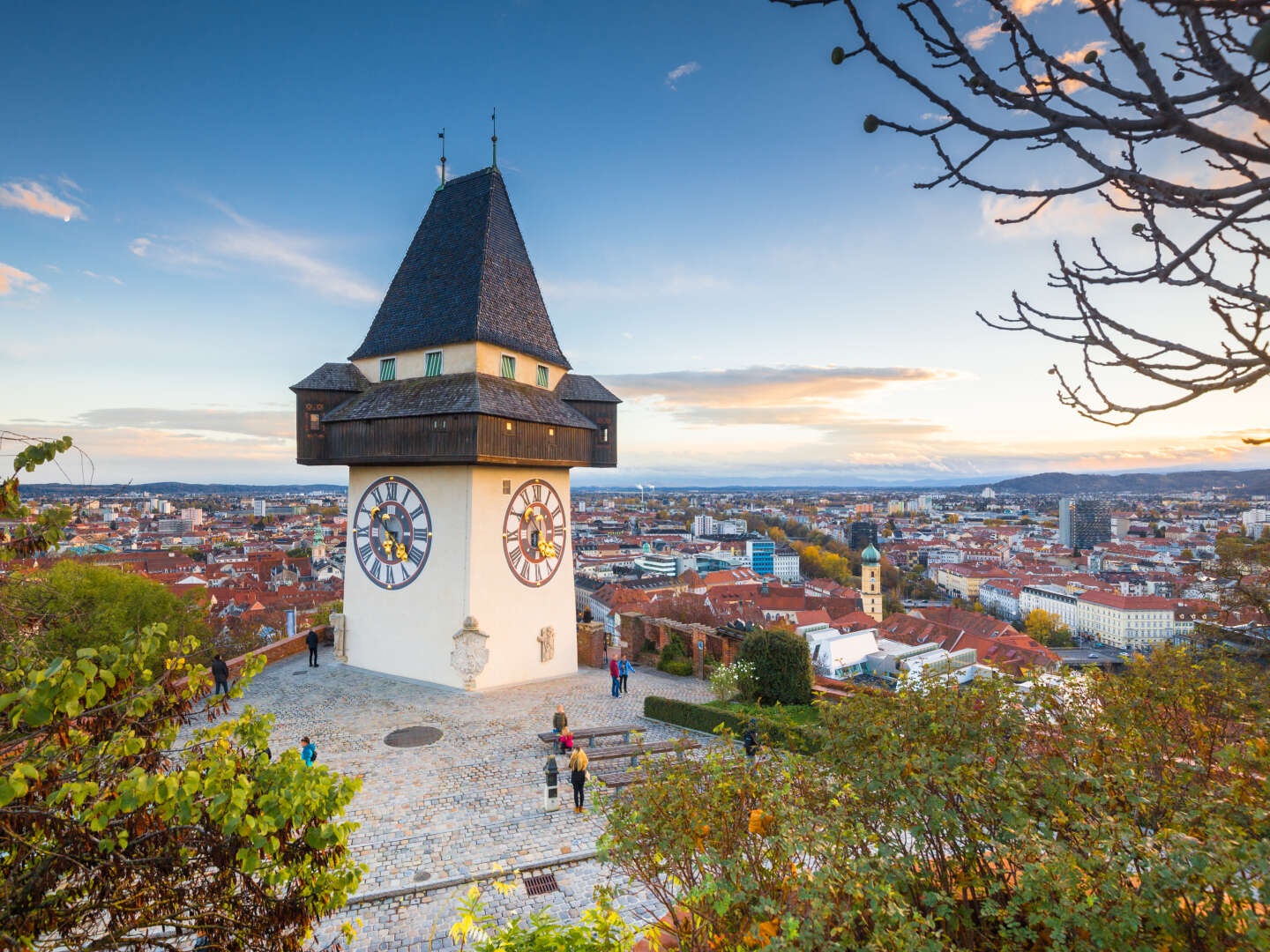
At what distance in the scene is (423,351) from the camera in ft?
49.3

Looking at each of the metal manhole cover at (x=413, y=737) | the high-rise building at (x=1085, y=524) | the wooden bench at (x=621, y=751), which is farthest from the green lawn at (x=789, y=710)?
the high-rise building at (x=1085, y=524)

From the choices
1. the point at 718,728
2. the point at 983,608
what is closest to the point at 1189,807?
the point at 718,728

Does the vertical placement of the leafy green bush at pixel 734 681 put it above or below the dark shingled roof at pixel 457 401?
below

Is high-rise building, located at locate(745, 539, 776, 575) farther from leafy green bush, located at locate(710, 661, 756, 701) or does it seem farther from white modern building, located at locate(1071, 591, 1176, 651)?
leafy green bush, located at locate(710, 661, 756, 701)

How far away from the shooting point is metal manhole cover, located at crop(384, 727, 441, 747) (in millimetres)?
10938

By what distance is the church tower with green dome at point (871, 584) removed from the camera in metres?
65.2

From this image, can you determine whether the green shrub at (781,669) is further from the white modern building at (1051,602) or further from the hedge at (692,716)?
the white modern building at (1051,602)

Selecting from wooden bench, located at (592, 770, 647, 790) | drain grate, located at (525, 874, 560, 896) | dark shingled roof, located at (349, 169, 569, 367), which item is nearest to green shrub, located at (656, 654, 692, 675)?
wooden bench, located at (592, 770, 647, 790)

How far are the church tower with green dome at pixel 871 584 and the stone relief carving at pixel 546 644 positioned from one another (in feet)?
181

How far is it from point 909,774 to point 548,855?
4995 mm

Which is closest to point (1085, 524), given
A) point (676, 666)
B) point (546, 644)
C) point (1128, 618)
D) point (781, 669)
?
point (1128, 618)

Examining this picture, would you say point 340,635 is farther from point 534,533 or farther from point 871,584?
point 871,584

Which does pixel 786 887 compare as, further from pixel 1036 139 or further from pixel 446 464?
pixel 446 464

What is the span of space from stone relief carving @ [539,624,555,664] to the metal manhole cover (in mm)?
3989
